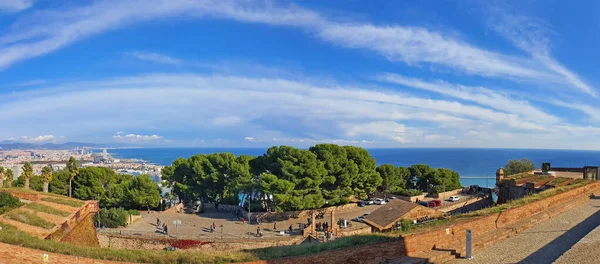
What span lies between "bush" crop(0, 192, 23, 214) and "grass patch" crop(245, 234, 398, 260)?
13232 millimetres

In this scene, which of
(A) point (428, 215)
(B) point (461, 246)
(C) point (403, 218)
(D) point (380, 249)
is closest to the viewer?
(D) point (380, 249)

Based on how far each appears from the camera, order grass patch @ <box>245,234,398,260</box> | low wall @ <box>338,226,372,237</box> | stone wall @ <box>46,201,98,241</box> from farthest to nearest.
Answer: low wall @ <box>338,226,372,237</box> → stone wall @ <box>46,201,98,241</box> → grass patch @ <box>245,234,398,260</box>

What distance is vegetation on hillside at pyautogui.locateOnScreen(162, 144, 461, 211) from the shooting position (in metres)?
30.0

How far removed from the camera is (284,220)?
29359 mm

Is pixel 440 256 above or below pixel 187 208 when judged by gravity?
above

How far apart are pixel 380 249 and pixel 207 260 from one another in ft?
15.2

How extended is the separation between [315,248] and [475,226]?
20.9 feet

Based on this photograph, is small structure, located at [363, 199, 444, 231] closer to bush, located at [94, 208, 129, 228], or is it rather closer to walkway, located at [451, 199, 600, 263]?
walkway, located at [451, 199, 600, 263]

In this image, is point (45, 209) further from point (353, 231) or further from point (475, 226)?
point (475, 226)

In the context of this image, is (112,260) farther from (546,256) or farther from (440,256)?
(546,256)

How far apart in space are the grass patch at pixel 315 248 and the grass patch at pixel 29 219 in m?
10.8

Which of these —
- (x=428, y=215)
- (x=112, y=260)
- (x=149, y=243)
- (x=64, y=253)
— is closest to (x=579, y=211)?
(x=428, y=215)

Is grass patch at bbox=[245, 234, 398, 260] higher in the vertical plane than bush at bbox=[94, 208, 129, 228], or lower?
higher

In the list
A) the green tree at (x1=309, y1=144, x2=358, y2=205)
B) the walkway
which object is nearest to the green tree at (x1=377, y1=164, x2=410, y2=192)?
the green tree at (x1=309, y1=144, x2=358, y2=205)
